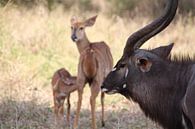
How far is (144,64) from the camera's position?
25.6 feet

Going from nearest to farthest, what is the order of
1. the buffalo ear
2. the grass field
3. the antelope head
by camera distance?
the buffalo ear → the grass field → the antelope head

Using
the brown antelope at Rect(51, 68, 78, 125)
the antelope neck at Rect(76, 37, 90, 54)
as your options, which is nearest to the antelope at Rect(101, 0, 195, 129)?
the brown antelope at Rect(51, 68, 78, 125)

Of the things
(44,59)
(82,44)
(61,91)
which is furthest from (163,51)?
(44,59)

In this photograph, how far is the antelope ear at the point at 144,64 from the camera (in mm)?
7758

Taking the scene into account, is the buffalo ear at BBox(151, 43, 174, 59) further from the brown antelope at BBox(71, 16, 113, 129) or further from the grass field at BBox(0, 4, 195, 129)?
the brown antelope at BBox(71, 16, 113, 129)

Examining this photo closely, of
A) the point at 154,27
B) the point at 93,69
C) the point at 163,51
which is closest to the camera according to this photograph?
the point at 154,27

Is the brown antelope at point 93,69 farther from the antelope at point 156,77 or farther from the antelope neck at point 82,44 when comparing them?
the antelope at point 156,77

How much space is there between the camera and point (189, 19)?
22.5 metres

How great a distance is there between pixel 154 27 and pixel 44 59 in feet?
26.2

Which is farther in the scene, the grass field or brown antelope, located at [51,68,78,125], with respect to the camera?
the grass field

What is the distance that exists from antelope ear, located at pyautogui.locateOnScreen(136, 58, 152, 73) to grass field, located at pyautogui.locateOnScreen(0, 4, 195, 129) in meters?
1.16

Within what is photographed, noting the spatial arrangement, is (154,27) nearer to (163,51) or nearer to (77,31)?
(163,51)

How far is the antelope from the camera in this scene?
771cm

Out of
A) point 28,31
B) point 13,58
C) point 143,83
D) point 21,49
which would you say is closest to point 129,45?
point 143,83
